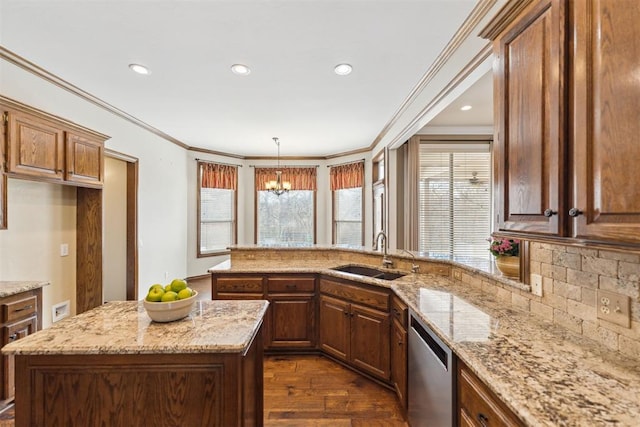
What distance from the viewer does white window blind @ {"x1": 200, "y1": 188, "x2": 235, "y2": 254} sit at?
21.3 ft

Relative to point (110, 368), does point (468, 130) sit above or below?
above

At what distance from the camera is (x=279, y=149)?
20.8ft

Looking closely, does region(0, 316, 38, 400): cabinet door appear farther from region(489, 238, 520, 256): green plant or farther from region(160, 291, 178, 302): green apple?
region(489, 238, 520, 256): green plant

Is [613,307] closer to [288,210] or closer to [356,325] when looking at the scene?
[356,325]

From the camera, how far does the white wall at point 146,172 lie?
2824 millimetres

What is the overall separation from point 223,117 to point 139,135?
4.63 ft

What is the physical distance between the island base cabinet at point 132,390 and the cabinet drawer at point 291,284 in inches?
71.3

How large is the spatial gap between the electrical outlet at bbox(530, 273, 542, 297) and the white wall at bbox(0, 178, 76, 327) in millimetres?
4175

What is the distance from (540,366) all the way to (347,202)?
5761 millimetres

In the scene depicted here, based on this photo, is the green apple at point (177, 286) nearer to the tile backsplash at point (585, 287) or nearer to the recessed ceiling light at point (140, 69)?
the tile backsplash at point (585, 287)

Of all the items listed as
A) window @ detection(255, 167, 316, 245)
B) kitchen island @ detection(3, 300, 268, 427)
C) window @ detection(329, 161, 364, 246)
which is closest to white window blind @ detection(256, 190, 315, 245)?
window @ detection(255, 167, 316, 245)

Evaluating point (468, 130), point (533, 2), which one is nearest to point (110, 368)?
point (533, 2)

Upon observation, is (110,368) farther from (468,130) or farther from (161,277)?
(468,130)

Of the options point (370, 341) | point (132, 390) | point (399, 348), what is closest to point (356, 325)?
point (370, 341)
